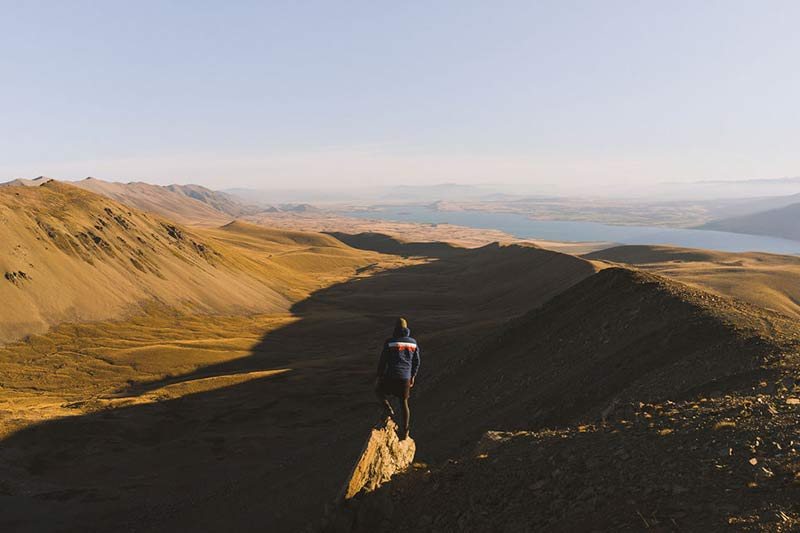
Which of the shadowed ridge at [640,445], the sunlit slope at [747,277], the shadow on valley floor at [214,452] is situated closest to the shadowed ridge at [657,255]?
the sunlit slope at [747,277]

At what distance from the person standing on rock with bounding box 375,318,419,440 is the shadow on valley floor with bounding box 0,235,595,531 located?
1024cm

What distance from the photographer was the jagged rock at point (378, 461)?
13.3 m

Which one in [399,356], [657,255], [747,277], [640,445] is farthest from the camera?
[657,255]

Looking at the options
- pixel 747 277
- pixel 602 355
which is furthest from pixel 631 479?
pixel 747 277

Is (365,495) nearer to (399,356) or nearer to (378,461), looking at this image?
(378,461)

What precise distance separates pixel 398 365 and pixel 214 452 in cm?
2751

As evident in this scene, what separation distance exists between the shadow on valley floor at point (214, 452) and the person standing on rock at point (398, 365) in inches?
403

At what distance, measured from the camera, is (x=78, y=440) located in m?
36.1

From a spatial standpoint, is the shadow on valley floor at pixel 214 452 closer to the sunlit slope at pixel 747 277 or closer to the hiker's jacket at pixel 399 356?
the hiker's jacket at pixel 399 356

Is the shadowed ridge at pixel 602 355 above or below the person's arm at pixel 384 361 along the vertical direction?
below

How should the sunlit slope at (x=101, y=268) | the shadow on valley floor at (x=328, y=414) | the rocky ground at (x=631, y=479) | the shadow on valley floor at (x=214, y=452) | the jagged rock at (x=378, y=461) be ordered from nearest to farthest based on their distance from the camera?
1. the rocky ground at (x=631, y=479)
2. the jagged rock at (x=378, y=461)
3. the shadow on valley floor at (x=328, y=414)
4. the shadow on valley floor at (x=214, y=452)
5. the sunlit slope at (x=101, y=268)

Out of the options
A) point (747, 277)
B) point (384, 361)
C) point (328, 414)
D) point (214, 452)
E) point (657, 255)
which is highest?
point (384, 361)

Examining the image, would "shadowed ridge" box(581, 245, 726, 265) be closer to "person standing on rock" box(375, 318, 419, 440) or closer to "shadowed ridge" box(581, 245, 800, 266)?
"shadowed ridge" box(581, 245, 800, 266)

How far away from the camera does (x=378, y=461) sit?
14016 millimetres
